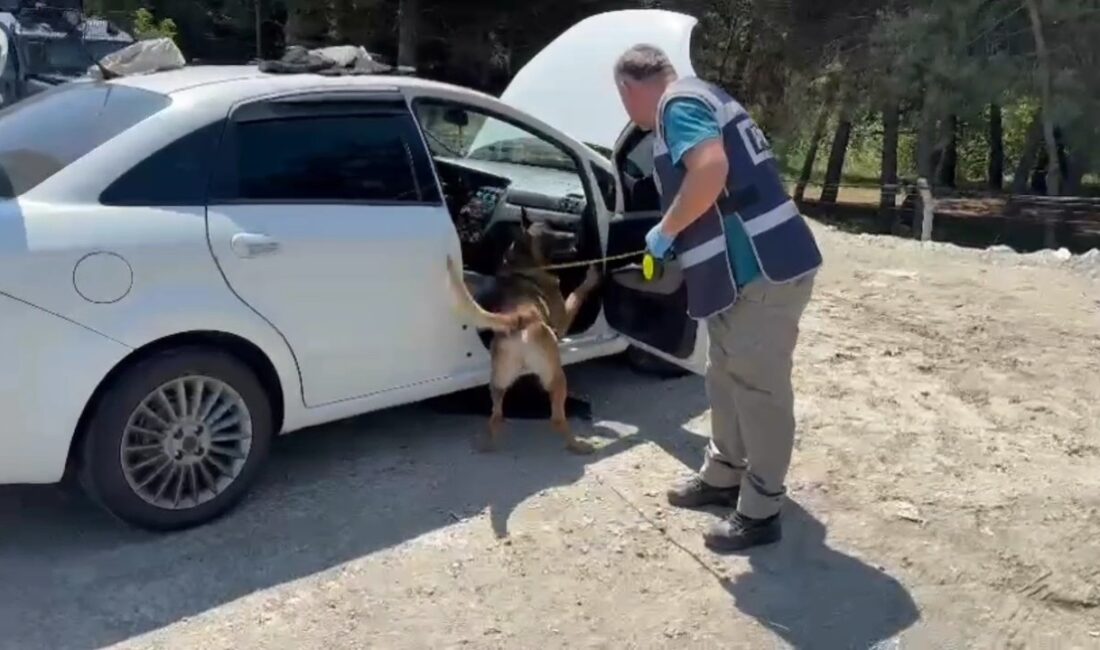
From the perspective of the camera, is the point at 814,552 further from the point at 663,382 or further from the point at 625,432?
the point at 663,382

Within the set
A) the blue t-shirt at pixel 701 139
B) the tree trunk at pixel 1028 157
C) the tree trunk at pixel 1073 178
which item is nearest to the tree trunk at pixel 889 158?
the tree trunk at pixel 1028 157

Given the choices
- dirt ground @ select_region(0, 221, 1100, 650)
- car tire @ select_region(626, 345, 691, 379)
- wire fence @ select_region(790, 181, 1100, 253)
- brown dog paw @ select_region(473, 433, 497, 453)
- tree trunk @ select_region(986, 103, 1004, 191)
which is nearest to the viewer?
dirt ground @ select_region(0, 221, 1100, 650)

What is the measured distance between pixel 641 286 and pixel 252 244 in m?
1.77

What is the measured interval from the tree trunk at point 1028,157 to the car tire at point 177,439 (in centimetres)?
1730

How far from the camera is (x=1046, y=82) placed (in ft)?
54.9

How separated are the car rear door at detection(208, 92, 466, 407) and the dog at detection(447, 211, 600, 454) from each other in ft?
0.65

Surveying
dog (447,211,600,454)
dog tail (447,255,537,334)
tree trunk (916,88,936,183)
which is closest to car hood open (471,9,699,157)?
dog (447,211,600,454)

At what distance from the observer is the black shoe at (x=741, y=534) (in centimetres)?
426

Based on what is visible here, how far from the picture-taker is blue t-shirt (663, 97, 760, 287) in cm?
387

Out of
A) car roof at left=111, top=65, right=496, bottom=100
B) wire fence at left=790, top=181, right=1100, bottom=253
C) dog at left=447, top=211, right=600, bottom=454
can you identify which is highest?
car roof at left=111, top=65, right=496, bottom=100

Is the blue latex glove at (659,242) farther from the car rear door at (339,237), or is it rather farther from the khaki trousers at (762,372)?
the car rear door at (339,237)

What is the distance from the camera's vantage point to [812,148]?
21.7m

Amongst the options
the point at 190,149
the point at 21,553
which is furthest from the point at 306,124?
the point at 21,553

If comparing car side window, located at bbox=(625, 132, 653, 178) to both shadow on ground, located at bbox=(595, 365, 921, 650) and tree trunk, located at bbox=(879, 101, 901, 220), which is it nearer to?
shadow on ground, located at bbox=(595, 365, 921, 650)
